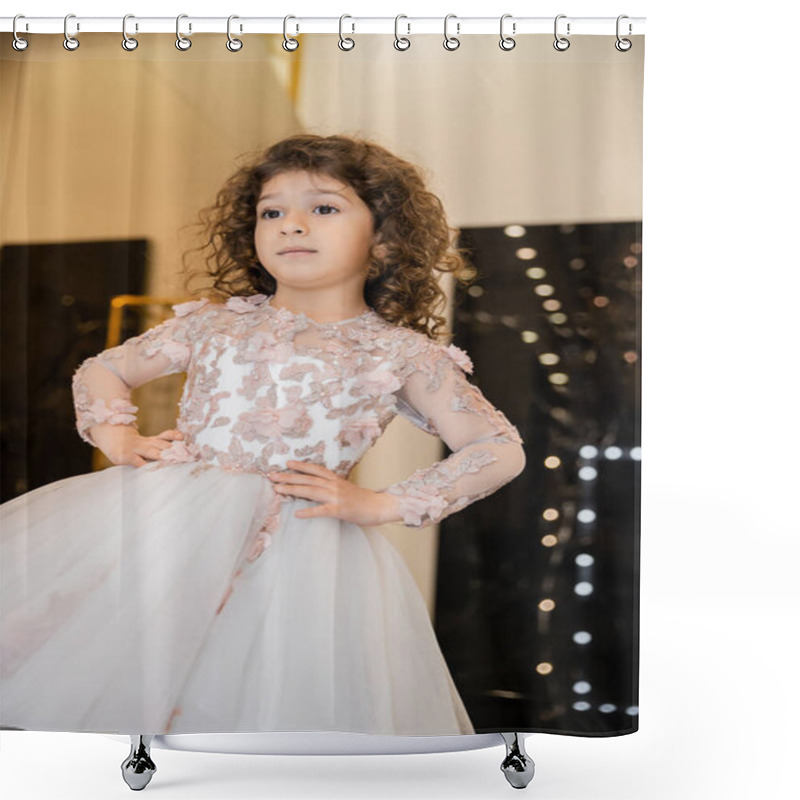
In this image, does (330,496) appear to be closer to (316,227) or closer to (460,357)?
(460,357)

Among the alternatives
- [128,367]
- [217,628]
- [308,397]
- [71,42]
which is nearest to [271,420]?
[308,397]

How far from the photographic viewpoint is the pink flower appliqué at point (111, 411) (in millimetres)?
1876

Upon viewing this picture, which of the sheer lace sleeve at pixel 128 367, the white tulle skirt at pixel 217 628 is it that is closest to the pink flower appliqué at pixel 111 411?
the sheer lace sleeve at pixel 128 367

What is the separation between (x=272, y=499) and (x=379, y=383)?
30 centimetres

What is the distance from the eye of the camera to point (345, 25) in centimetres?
185

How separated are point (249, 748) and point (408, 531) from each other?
56 centimetres

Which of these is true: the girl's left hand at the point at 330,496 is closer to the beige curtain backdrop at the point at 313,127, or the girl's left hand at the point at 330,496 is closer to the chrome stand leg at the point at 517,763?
the beige curtain backdrop at the point at 313,127

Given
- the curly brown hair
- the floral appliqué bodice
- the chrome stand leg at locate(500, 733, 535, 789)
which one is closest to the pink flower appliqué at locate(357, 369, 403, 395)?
the floral appliqué bodice

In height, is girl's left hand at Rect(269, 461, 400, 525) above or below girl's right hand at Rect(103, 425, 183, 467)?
below

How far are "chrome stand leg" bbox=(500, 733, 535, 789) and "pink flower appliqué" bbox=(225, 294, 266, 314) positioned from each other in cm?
100

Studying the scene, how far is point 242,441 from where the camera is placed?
6.10 feet

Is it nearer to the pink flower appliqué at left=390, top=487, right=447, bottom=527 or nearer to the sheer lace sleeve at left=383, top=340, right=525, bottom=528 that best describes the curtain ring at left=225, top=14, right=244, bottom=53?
the sheer lace sleeve at left=383, top=340, right=525, bottom=528

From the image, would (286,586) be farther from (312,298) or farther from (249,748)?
(312,298)

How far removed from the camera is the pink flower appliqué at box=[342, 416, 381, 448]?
1855mm
